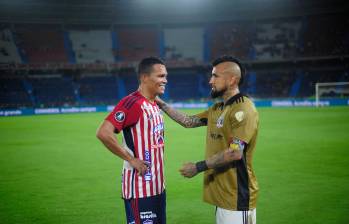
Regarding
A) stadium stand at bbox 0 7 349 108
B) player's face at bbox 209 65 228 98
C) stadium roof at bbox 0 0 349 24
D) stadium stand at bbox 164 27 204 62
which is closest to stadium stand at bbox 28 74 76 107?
stadium stand at bbox 0 7 349 108

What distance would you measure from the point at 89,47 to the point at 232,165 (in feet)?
153

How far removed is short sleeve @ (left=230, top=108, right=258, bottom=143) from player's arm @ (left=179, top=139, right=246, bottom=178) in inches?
2.7

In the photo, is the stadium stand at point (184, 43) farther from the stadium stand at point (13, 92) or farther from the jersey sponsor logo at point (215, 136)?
the jersey sponsor logo at point (215, 136)

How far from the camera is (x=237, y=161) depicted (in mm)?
3709

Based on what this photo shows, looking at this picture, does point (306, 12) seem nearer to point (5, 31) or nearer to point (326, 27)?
point (326, 27)

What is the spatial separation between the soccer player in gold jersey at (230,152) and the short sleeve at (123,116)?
754 millimetres

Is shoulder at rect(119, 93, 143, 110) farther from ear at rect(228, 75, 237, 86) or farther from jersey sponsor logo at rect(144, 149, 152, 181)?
ear at rect(228, 75, 237, 86)

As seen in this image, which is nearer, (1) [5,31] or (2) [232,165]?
(2) [232,165]

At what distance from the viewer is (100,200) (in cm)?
736

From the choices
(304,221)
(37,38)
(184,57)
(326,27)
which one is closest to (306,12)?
(326,27)

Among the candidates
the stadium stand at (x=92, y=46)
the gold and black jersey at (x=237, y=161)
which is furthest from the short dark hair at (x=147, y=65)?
the stadium stand at (x=92, y=46)

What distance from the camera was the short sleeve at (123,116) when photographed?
3744 millimetres

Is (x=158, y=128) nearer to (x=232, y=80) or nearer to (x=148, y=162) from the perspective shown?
(x=148, y=162)

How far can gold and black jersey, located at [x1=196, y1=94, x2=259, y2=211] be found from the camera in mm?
3590
